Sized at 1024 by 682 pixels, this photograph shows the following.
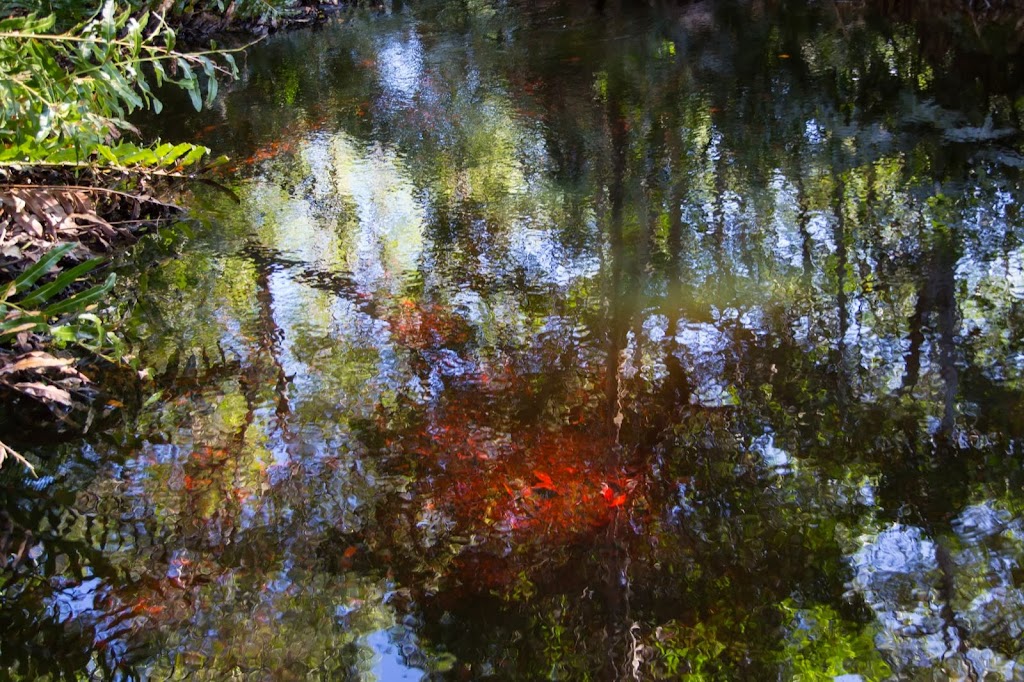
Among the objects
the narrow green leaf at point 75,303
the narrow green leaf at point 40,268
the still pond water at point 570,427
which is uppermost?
the narrow green leaf at point 40,268

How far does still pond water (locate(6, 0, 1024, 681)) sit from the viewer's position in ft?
8.45

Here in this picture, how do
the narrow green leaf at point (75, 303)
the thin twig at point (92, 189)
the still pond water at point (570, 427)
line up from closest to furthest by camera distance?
the still pond water at point (570, 427) < the narrow green leaf at point (75, 303) < the thin twig at point (92, 189)

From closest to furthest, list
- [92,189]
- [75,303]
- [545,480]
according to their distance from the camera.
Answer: [545,480], [75,303], [92,189]

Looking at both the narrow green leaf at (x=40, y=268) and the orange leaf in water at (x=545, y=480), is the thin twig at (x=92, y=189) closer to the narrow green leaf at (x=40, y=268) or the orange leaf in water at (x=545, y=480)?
the narrow green leaf at (x=40, y=268)

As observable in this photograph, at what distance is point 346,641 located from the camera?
8.48 feet

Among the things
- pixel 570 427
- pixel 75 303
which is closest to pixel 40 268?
pixel 75 303

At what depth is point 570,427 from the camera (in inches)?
135

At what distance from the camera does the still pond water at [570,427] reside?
258 centimetres

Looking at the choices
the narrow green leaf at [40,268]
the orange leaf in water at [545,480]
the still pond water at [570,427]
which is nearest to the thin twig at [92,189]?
the still pond water at [570,427]

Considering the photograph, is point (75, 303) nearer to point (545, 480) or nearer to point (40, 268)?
point (40, 268)

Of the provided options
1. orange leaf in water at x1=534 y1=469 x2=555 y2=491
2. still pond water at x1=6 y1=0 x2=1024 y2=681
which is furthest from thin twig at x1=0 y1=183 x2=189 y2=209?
orange leaf in water at x1=534 y1=469 x2=555 y2=491

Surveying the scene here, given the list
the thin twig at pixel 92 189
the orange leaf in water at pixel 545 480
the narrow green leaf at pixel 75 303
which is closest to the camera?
the orange leaf in water at pixel 545 480

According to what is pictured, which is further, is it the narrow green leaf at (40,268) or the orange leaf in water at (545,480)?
the narrow green leaf at (40,268)

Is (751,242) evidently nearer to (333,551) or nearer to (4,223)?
(333,551)
